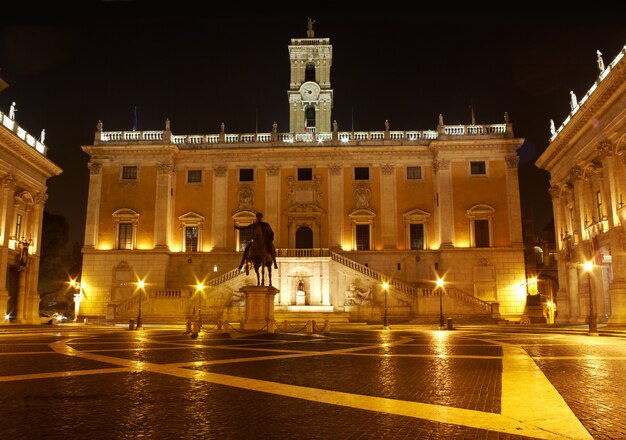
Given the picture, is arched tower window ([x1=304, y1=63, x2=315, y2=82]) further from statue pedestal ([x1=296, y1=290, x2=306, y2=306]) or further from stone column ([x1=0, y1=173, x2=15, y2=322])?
stone column ([x1=0, y1=173, x2=15, y2=322])

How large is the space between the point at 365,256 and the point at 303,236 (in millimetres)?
6038

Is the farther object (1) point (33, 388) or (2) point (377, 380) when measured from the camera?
(2) point (377, 380)

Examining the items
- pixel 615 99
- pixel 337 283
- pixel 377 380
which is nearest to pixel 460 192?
pixel 337 283

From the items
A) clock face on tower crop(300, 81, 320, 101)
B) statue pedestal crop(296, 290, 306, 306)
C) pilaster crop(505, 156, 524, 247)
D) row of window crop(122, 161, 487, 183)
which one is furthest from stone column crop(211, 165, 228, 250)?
pilaster crop(505, 156, 524, 247)

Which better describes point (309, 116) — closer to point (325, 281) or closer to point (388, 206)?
point (388, 206)

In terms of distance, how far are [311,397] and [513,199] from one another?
139 feet

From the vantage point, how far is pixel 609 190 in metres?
30.3

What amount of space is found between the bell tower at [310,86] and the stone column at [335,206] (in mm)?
8435

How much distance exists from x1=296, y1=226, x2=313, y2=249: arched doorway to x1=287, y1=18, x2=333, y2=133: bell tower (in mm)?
12095

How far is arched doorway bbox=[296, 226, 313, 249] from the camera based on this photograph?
47.2 metres

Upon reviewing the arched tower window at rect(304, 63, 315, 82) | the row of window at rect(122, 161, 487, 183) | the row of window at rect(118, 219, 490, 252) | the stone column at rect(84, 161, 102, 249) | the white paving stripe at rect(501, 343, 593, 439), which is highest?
the arched tower window at rect(304, 63, 315, 82)

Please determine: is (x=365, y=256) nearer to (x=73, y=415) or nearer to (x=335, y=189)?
(x=335, y=189)

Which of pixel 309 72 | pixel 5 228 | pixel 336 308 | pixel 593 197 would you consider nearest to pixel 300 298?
pixel 336 308

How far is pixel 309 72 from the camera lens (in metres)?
56.7
